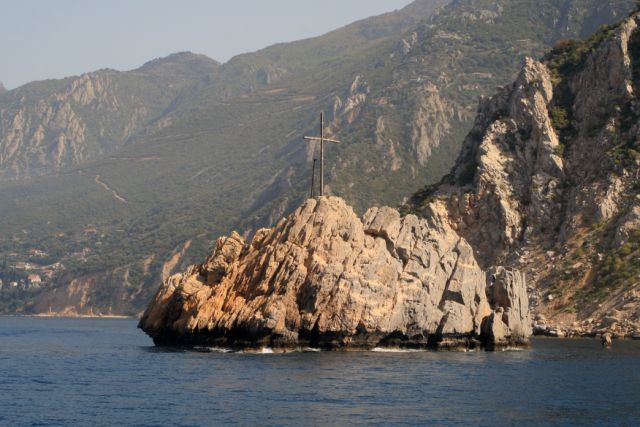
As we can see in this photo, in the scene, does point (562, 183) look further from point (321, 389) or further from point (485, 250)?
point (321, 389)

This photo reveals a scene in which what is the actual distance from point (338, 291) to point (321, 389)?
2147cm

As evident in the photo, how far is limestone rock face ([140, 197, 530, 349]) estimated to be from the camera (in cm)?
9356

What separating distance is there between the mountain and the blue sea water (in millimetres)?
32544

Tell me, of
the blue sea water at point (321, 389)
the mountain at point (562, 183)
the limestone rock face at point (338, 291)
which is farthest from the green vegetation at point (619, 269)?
the blue sea water at point (321, 389)

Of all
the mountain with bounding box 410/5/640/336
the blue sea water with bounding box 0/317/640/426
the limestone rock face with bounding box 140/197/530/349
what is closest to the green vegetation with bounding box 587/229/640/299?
the mountain with bounding box 410/5/640/336

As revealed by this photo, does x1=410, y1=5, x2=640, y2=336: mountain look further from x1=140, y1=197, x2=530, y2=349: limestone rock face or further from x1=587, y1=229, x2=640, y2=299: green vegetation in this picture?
x1=140, y1=197, x2=530, y2=349: limestone rock face

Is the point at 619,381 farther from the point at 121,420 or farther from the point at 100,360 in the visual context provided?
the point at 100,360

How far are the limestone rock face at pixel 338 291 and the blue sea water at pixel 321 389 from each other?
7.69ft

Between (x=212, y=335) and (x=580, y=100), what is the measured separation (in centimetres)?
7469

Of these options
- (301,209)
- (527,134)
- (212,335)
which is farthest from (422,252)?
(527,134)

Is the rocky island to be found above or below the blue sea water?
above

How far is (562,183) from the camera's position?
14800 centimetres

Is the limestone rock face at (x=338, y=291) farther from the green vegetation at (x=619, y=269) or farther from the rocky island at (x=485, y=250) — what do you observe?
the green vegetation at (x=619, y=269)

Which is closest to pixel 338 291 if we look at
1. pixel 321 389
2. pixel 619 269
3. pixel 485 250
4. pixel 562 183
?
pixel 321 389
